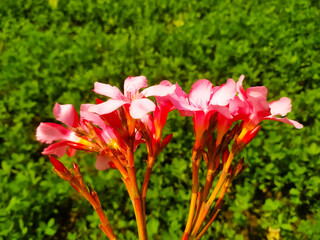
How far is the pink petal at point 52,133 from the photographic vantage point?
863 millimetres

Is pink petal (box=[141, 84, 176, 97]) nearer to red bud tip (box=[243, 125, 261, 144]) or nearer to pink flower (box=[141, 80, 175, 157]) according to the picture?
pink flower (box=[141, 80, 175, 157])

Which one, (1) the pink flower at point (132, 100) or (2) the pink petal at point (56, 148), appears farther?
(2) the pink petal at point (56, 148)

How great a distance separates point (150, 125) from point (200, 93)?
0.18 m

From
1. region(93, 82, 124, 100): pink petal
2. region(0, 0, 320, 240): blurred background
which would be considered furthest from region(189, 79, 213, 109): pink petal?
region(0, 0, 320, 240): blurred background

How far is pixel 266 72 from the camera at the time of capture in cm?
390

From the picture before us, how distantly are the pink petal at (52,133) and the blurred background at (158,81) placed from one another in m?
1.32

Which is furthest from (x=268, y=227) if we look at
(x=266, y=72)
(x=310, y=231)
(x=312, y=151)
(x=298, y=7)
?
(x=298, y=7)

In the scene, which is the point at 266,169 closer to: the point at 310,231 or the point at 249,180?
the point at 249,180

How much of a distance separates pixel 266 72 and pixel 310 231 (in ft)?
7.11

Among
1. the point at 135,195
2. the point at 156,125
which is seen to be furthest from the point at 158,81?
the point at 135,195

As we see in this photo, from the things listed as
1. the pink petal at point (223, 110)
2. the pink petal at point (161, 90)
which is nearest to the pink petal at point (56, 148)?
the pink petal at point (161, 90)

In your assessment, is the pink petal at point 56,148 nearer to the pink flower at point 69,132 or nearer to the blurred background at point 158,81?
the pink flower at point 69,132

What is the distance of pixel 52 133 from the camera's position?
0.88 metres

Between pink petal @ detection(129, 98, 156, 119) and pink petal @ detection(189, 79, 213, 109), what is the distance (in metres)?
0.16
